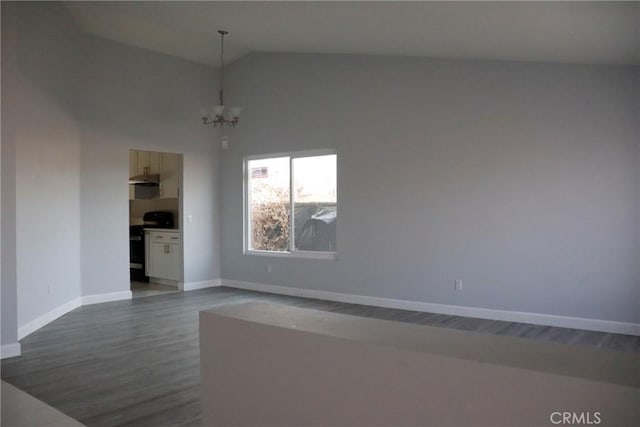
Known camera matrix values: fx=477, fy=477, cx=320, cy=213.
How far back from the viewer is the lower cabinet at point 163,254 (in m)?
7.71

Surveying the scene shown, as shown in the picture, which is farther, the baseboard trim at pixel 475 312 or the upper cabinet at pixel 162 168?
the upper cabinet at pixel 162 168

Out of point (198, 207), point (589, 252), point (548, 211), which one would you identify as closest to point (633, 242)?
point (589, 252)

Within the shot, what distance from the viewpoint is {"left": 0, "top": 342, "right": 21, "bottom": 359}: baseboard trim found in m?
3.95

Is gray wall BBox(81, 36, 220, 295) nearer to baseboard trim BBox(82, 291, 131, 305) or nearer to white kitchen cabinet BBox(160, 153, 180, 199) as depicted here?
baseboard trim BBox(82, 291, 131, 305)

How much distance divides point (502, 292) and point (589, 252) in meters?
0.97

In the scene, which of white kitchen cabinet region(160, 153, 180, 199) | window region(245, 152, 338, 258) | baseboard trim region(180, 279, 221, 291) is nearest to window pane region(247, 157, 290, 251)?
window region(245, 152, 338, 258)

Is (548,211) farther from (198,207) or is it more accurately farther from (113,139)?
(113,139)

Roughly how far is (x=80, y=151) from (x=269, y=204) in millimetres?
2743

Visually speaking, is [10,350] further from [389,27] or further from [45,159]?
[389,27]

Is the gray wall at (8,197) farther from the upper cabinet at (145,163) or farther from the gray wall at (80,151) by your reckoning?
the upper cabinet at (145,163)

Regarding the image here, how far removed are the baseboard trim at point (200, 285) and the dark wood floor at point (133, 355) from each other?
2.82ft

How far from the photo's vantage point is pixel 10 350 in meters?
3.99

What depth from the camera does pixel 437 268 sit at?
5719 mm

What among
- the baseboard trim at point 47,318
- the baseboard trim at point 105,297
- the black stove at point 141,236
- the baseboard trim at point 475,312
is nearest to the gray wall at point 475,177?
the baseboard trim at point 475,312
